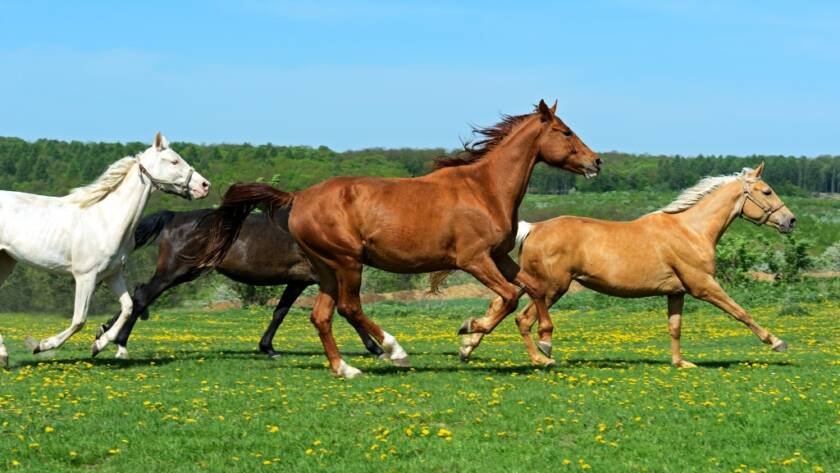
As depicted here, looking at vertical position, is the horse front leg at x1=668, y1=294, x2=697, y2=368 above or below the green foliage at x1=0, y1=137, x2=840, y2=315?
above

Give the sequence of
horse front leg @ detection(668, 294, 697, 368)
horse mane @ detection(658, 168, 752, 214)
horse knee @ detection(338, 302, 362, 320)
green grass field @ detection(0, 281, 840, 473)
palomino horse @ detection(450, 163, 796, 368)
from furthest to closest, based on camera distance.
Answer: horse mane @ detection(658, 168, 752, 214), palomino horse @ detection(450, 163, 796, 368), horse front leg @ detection(668, 294, 697, 368), horse knee @ detection(338, 302, 362, 320), green grass field @ detection(0, 281, 840, 473)

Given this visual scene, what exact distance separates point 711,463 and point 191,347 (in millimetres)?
11502

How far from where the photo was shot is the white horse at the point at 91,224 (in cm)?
1374

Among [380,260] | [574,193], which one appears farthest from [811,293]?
[574,193]

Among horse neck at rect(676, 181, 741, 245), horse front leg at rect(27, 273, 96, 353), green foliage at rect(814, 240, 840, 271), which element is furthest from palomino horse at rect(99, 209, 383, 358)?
green foliage at rect(814, 240, 840, 271)

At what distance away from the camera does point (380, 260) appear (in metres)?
13.3

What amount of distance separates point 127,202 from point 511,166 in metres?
4.85

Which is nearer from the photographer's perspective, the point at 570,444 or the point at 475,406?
the point at 570,444

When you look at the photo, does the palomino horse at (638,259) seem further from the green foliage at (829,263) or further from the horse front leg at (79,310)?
the green foliage at (829,263)

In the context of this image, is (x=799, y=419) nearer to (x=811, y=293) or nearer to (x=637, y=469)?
(x=637, y=469)

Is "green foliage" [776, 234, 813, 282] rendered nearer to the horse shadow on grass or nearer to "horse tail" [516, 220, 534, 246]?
the horse shadow on grass

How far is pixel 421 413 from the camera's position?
10.4 meters

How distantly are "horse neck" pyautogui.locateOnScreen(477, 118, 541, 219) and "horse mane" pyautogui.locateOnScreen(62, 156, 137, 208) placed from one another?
15.0 ft

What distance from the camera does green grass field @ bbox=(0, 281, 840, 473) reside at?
28.9 feet
